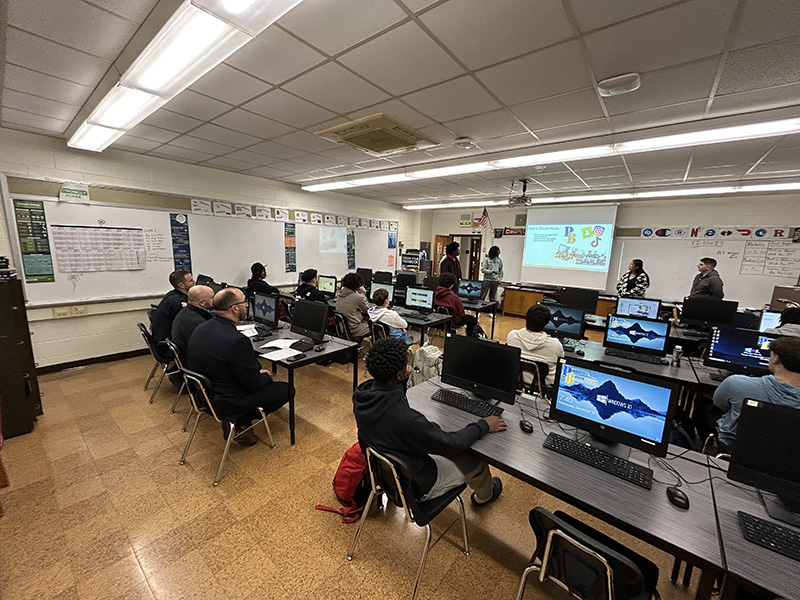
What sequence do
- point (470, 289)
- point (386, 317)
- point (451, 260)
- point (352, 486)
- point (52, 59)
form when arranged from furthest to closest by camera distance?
point (451, 260) → point (470, 289) → point (386, 317) → point (52, 59) → point (352, 486)

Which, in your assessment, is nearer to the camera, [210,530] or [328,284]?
[210,530]

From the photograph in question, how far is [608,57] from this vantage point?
6.46 ft

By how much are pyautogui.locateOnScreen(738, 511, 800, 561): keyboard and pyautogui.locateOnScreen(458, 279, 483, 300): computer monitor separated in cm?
496

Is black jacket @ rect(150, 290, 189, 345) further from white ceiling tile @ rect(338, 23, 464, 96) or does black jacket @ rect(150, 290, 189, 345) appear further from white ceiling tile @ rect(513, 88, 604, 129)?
white ceiling tile @ rect(513, 88, 604, 129)

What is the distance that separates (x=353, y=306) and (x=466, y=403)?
8.05 feet

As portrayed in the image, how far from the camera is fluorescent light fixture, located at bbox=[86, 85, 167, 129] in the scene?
241cm

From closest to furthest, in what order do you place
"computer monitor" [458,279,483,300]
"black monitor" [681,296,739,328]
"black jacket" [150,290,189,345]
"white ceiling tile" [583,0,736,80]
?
"white ceiling tile" [583,0,736,80] → "black jacket" [150,290,189,345] → "black monitor" [681,296,739,328] → "computer monitor" [458,279,483,300]

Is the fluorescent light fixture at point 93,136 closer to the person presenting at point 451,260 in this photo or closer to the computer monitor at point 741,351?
the person presenting at point 451,260

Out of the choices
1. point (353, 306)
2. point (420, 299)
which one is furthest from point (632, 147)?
point (353, 306)

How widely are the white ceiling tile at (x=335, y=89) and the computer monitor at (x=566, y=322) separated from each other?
2.80 m

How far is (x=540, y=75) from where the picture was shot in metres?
2.21

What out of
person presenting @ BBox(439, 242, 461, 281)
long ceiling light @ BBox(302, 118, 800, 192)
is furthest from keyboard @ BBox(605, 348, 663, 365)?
person presenting @ BBox(439, 242, 461, 281)

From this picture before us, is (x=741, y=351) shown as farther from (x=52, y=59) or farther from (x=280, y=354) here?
(x=52, y=59)

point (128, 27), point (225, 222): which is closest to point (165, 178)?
point (225, 222)
